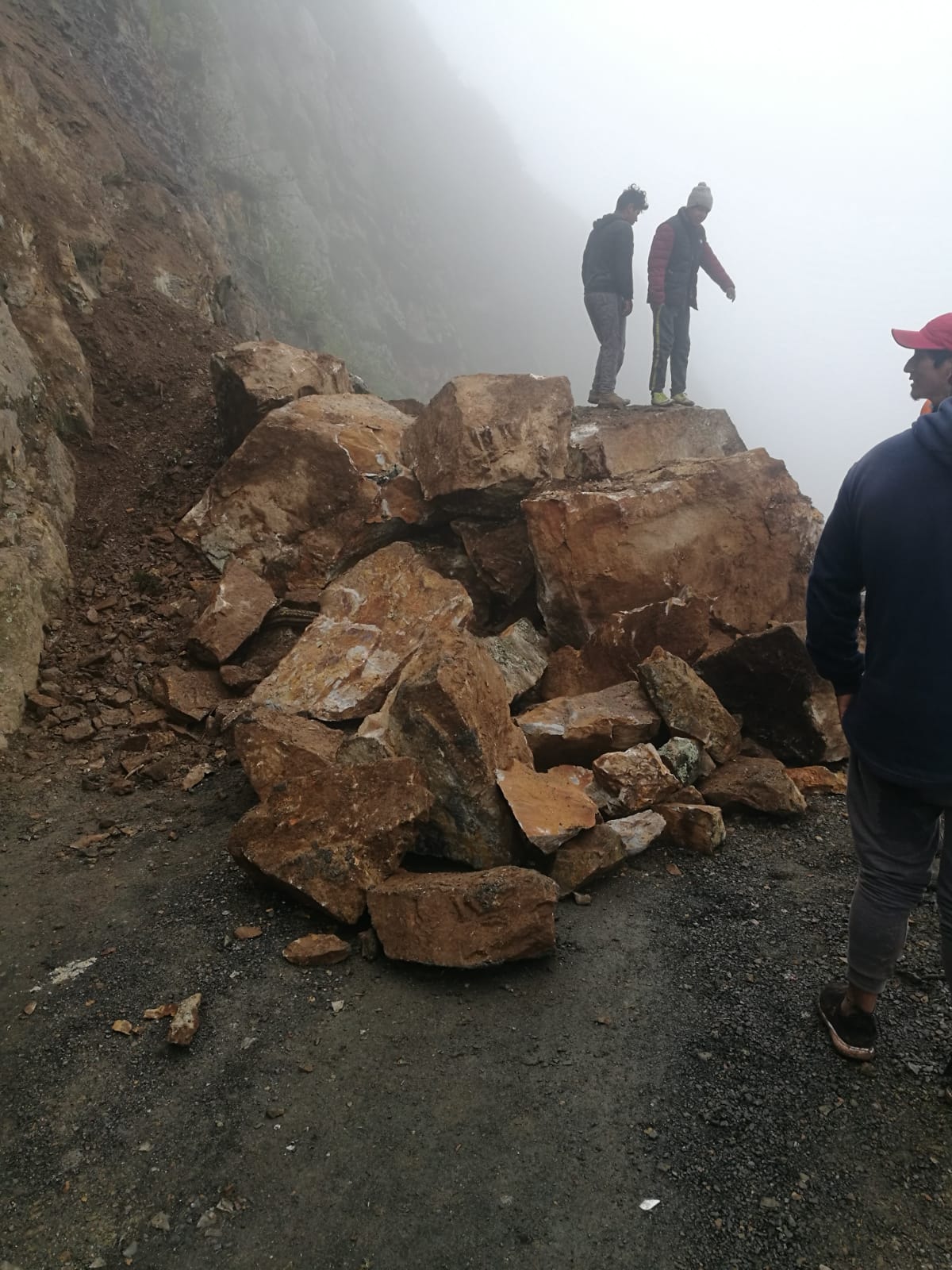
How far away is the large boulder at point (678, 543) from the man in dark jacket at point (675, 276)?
8.30 feet

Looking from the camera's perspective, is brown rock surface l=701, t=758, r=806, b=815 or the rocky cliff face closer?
brown rock surface l=701, t=758, r=806, b=815

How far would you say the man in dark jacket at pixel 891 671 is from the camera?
1899 millimetres

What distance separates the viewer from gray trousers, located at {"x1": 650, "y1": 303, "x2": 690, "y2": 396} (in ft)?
25.4

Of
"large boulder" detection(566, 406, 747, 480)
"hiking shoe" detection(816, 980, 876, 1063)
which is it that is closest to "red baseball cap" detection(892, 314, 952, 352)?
"hiking shoe" detection(816, 980, 876, 1063)

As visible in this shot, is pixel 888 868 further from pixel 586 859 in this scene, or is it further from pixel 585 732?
pixel 585 732

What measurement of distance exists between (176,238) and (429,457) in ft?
22.6

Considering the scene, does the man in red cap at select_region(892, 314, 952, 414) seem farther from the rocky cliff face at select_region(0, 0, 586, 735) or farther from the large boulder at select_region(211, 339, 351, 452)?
the large boulder at select_region(211, 339, 351, 452)

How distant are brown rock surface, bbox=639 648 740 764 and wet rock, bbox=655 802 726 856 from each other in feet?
1.75

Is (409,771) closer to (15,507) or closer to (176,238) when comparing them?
(15,507)

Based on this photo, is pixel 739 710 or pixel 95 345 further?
pixel 95 345

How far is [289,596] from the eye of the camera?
5.59 meters

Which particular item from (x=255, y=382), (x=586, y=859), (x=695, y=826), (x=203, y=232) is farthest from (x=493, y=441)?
(x=203, y=232)

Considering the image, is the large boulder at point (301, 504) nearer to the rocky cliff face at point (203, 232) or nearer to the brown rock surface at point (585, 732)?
the rocky cliff face at point (203, 232)

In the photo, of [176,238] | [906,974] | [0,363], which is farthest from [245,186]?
[906,974]
